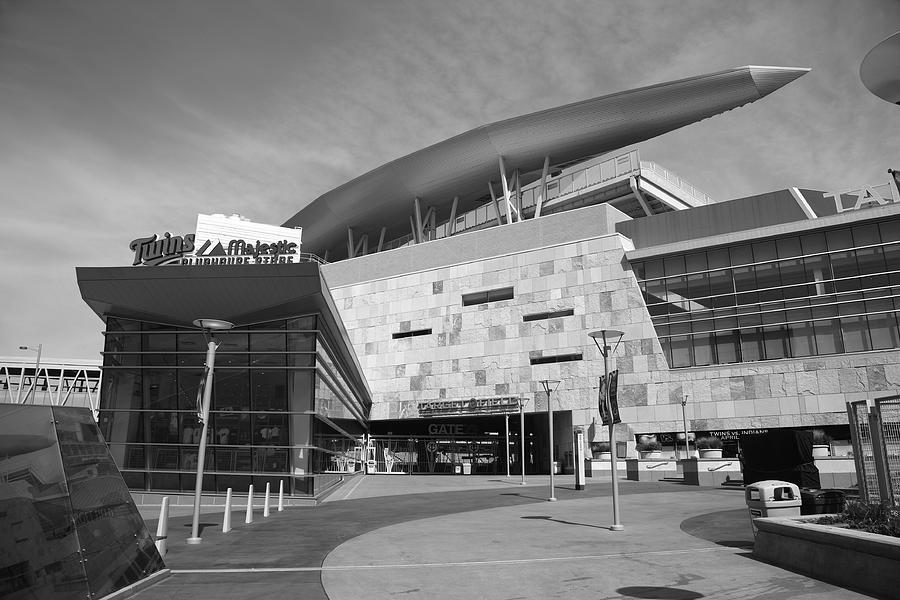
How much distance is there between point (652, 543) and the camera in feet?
45.2

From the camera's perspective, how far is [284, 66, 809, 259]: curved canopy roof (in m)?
52.6

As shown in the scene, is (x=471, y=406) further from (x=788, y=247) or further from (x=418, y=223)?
(x=788, y=247)

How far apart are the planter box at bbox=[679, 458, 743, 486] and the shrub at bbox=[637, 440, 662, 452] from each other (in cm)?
821

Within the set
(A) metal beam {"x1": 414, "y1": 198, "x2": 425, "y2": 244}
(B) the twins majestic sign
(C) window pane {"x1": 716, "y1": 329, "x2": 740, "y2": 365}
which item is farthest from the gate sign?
(A) metal beam {"x1": 414, "y1": 198, "x2": 425, "y2": 244}

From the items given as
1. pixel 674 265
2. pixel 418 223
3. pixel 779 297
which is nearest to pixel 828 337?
pixel 779 297

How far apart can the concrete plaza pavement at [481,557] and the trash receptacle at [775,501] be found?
0.85 metres

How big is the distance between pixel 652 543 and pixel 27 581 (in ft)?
38.6

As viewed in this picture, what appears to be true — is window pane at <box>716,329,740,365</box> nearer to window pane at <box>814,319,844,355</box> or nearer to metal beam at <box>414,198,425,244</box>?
window pane at <box>814,319,844,355</box>

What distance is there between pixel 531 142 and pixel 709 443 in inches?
1214

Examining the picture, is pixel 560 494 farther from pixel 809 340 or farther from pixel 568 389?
pixel 809 340

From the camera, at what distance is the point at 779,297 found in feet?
147

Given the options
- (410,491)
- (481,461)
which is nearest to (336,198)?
(481,461)

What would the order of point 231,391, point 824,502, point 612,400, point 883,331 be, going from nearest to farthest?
point 824,502
point 612,400
point 231,391
point 883,331

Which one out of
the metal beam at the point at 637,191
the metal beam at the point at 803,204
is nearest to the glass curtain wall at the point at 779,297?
the metal beam at the point at 803,204
